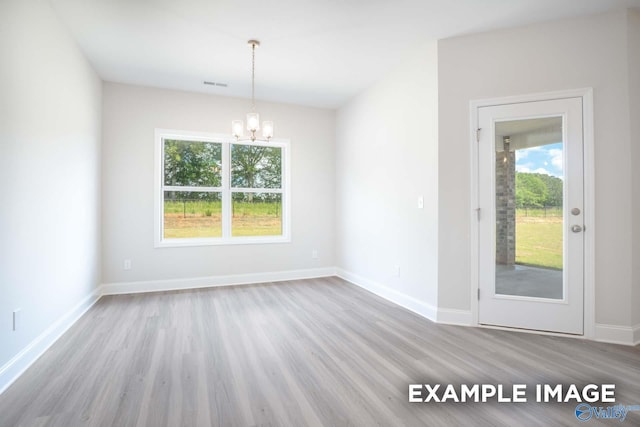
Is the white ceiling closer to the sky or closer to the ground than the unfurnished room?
closer to the sky

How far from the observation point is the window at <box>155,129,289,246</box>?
4566mm

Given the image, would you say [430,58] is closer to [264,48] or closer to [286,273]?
[264,48]

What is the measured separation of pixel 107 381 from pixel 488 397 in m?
2.46

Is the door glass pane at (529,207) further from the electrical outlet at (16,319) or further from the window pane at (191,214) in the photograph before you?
the electrical outlet at (16,319)

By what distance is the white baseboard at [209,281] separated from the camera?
4249 mm

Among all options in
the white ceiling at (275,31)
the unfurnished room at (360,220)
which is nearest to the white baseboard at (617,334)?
the unfurnished room at (360,220)

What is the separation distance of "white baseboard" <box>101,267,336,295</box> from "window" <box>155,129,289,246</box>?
1.75ft

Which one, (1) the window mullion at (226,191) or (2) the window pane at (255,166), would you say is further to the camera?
(2) the window pane at (255,166)

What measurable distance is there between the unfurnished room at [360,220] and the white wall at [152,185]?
32mm

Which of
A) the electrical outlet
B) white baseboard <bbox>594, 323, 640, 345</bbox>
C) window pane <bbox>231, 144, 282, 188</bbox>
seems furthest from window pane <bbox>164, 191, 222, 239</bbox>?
white baseboard <bbox>594, 323, 640, 345</bbox>

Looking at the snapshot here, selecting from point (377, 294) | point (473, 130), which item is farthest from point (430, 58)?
point (377, 294)

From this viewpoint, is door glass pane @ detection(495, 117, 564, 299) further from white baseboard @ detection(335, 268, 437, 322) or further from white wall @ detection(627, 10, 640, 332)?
white baseboard @ detection(335, 268, 437, 322)

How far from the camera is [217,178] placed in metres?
4.85

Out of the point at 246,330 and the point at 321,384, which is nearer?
the point at 321,384
